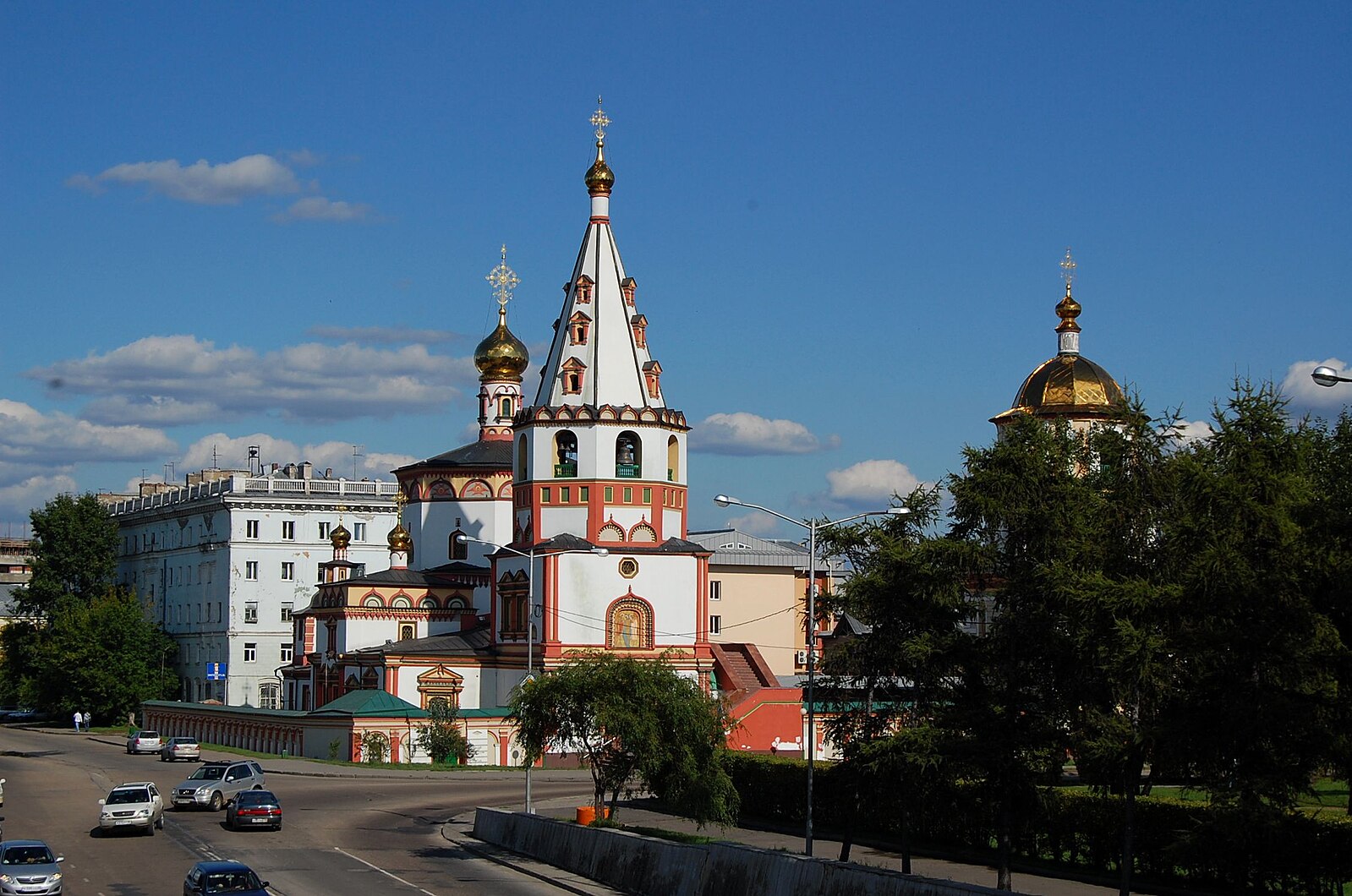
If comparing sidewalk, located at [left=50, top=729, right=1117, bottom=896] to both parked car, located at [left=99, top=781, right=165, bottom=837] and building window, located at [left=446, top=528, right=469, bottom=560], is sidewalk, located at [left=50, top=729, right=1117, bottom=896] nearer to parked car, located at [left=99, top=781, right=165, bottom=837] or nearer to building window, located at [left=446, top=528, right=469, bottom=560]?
parked car, located at [left=99, top=781, right=165, bottom=837]

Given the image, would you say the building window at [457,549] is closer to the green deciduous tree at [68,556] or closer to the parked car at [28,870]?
the green deciduous tree at [68,556]

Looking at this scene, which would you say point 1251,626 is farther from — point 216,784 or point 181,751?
point 181,751

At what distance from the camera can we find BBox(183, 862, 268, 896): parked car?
2603 centimetres

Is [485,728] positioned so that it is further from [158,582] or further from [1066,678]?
[158,582]

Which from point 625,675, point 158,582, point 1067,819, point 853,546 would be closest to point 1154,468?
point 853,546

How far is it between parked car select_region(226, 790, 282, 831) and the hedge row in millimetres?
12224

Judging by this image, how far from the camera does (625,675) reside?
36.2 m

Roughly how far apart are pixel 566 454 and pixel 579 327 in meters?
5.18

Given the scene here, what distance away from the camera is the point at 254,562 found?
4023 inches

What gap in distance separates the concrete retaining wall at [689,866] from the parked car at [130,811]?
24.1 ft

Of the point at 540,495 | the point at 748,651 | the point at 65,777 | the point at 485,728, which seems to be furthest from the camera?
the point at 748,651

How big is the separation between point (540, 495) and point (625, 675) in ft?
110

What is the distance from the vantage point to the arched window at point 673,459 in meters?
70.4

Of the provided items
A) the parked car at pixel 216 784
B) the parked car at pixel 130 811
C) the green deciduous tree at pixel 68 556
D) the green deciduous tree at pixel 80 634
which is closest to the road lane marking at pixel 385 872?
the parked car at pixel 130 811
